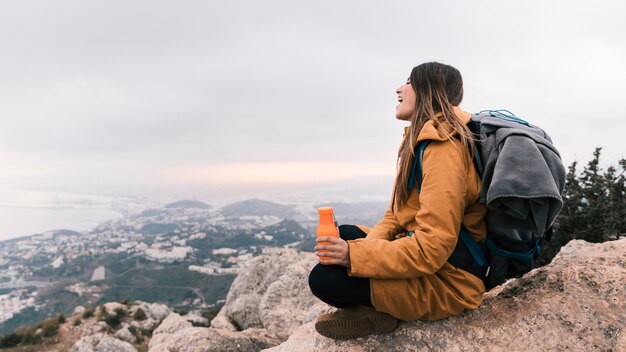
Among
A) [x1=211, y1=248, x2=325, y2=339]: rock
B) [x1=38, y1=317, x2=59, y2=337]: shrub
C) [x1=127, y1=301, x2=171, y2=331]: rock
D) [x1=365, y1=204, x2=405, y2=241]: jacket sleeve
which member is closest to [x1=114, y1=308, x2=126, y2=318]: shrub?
[x1=127, y1=301, x2=171, y2=331]: rock

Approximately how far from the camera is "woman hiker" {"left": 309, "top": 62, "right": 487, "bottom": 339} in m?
2.46

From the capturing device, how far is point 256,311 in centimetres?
986

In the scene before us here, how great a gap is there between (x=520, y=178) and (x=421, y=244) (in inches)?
31.2

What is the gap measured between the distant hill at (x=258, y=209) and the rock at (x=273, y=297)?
152975 millimetres

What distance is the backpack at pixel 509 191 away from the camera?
2.35 meters

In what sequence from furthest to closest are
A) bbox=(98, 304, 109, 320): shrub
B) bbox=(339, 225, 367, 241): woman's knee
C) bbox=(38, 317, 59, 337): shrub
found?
bbox=(98, 304, 109, 320): shrub, bbox=(38, 317, 59, 337): shrub, bbox=(339, 225, 367, 241): woman's knee

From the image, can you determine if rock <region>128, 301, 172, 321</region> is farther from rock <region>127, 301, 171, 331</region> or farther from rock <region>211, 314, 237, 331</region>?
rock <region>211, 314, 237, 331</region>

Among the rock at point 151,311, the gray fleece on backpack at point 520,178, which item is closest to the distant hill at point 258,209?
the rock at point 151,311

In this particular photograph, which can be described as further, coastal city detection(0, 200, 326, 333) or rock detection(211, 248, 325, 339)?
coastal city detection(0, 200, 326, 333)

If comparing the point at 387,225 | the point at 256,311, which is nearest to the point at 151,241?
the point at 256,311

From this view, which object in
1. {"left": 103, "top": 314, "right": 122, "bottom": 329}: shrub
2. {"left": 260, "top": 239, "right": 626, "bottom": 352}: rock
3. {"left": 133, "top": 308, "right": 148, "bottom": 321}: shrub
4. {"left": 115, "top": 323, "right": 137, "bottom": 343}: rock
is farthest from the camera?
{"left": 133, "top": 308, "right": 148, "bottom": 321}: shrub

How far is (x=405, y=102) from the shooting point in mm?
3150

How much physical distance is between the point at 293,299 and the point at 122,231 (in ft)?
521

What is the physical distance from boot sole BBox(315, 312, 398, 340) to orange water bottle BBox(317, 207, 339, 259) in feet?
2.85
